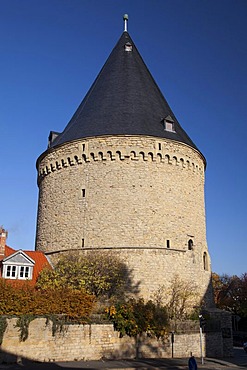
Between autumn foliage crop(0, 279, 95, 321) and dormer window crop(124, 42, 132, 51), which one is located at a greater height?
dormer window crop(124, 42, 132, 51)

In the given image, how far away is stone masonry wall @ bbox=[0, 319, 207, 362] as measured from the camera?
13250 millimetres

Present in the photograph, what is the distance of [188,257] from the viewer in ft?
66.6

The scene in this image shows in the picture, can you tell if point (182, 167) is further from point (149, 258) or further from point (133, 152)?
point (149, 258)

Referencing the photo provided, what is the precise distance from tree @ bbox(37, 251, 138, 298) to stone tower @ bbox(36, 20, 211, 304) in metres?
0.56

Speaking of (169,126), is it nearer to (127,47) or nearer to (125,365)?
(127,47)

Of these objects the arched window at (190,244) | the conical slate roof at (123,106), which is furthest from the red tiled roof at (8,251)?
the arched window at (190,244)

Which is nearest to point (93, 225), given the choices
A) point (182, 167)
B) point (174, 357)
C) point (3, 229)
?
point (3, 229)

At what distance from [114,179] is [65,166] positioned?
319cm

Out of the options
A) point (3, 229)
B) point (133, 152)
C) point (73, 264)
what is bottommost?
point (73, 264)

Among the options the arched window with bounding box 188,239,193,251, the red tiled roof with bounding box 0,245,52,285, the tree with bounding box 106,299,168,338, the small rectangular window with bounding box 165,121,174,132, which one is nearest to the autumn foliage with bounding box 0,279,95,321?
the tree with bounding box 106,299,168,338

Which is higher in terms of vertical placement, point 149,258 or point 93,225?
point 93,225

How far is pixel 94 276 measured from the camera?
59.5ft

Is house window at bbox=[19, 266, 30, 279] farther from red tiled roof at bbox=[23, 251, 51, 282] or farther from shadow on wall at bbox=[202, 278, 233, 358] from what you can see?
shadow on wall at bbox=[202, 278, 233, 358]

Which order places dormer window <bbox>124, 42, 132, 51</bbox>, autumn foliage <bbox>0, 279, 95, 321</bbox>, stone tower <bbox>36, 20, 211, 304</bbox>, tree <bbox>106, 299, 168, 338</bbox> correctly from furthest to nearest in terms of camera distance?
dormer window <bbox>124, 42, 132, 51</bbox> → stone tower <bbox>36, 20, 211, 304</bbox> → tree <bbox>106, 299, 168, 338</bbox> → autumn foliage <bbox>0, 279, 95, 321</bbox>
